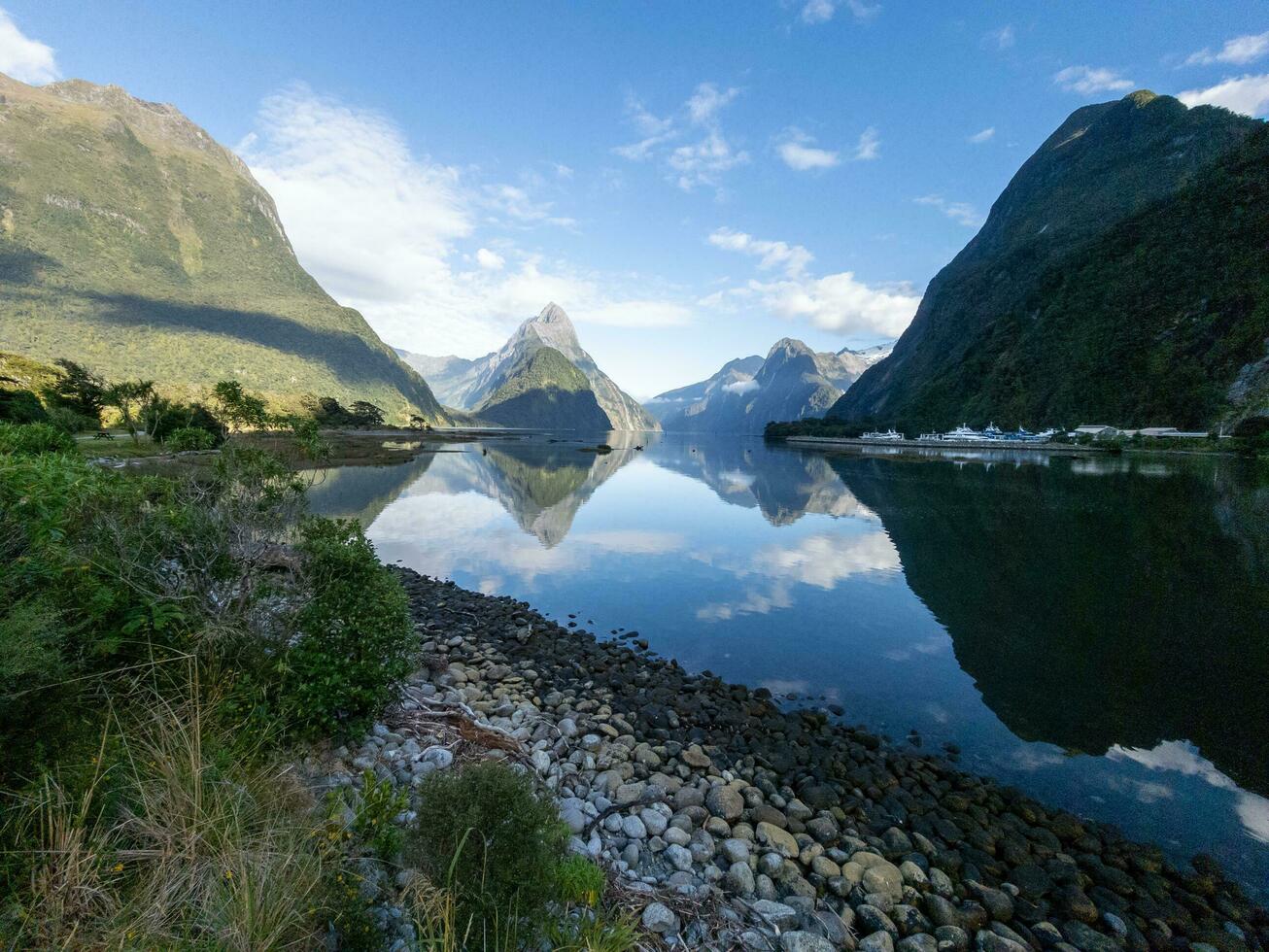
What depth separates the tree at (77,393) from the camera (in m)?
52.8

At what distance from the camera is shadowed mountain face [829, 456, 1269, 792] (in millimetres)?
11297

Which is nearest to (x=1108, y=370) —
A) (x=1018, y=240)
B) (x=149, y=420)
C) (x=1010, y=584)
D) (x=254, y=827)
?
(x=1018, y=240)

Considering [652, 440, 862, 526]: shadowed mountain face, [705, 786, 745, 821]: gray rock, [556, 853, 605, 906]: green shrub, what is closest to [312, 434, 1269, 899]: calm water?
[652, 440, 862, 526]: shadowed mountain face

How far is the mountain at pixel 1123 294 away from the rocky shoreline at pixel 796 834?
11614 cm

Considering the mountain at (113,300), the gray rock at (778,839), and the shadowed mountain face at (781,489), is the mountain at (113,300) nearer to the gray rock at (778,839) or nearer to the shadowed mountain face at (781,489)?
the shadowed mountain face at (781,489)

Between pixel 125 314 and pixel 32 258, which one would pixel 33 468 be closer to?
pixel 125 314

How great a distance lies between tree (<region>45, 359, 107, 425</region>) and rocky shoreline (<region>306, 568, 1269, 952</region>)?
70609 millimetres

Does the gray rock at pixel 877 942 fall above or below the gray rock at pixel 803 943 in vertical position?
below

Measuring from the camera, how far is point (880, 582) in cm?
2133

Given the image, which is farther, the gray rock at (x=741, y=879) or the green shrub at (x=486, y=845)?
the gray rock at (x=741, y=879)

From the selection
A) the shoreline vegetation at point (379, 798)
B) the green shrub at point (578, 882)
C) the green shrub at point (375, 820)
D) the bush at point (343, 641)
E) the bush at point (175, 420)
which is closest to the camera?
the shoreline vegetation at point (379, 798)

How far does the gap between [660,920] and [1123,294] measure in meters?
165

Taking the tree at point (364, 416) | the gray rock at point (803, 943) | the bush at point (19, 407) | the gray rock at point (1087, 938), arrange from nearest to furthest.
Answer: the gray rock at point (803, 943)
the gray rock at point (1087, 938)
the bush at point (19, 407)
the tree at point (364, 416)

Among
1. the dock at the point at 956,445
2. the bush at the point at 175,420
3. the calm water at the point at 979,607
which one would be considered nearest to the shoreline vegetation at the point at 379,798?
the calm water at the point at 979,607
